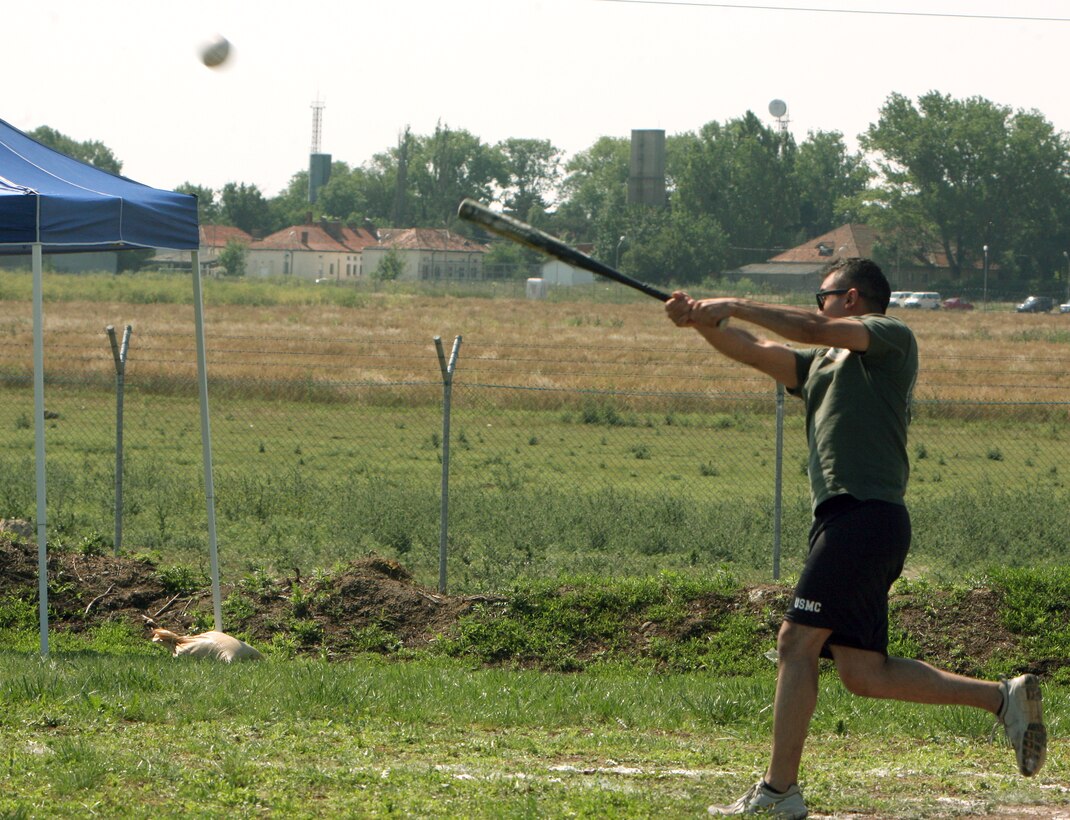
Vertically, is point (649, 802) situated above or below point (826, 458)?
below

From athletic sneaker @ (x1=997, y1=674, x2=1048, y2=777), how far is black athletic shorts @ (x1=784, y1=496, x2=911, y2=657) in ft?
1.96

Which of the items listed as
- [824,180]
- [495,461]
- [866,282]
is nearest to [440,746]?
[866,282]

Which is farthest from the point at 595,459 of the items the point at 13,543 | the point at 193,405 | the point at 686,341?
the point at 686,341

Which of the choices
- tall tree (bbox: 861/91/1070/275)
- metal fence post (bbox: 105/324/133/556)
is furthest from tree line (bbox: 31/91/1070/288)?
metal fence post (bbox: 105/324/133/556)

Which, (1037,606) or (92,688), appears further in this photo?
(1037,606)

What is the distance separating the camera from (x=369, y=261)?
126m

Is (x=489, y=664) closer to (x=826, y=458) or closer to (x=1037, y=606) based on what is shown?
(x=1037, y=606)

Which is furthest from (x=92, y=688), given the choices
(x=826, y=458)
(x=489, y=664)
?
(x=826, y=458)

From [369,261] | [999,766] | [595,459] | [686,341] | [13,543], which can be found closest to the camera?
[999,766]

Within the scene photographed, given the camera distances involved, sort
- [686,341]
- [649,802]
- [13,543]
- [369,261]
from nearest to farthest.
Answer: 1. [649,802]
2. [13,543]
3. [686,341]
4. [369,261]

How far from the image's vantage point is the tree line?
10112 centimetres

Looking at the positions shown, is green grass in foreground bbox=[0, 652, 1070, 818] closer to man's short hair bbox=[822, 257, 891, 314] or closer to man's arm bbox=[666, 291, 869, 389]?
man's arm bbox=[666, 291, 869, 389]

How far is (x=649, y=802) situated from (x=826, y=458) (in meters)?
1.34

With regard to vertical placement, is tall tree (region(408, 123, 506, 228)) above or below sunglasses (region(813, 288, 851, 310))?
above
